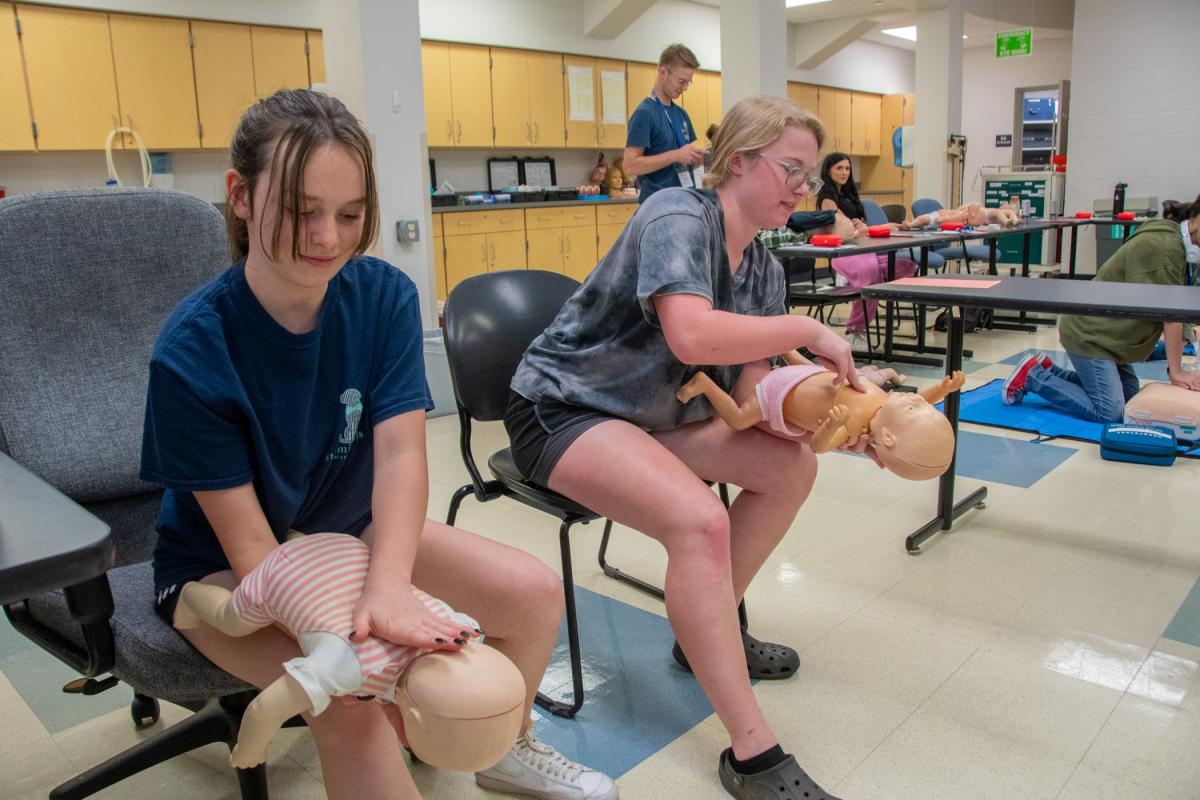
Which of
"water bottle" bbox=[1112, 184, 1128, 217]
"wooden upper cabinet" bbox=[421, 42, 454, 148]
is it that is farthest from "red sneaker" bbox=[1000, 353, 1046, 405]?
"wooden upper cabinet" bbox=[421, 42, 454, 148]

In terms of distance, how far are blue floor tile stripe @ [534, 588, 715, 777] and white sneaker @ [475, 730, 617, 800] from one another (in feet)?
0.33

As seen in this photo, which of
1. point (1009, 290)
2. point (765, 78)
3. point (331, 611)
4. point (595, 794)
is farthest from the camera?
point (765, 78)

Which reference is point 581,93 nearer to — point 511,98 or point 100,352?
point 511,98

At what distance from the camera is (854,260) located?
4.88 meters

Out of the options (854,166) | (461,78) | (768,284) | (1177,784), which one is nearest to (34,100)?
(461,78)

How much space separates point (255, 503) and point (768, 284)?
102cm

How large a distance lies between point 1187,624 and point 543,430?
1464 millimetres

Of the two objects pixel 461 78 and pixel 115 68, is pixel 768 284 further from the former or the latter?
pixel 461 78

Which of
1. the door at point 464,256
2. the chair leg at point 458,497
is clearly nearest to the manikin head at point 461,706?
the chair leg at point 458,497

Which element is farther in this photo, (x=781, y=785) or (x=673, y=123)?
(x=673, y=123)

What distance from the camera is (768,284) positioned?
170 centimetres

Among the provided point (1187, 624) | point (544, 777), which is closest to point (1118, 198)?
point (1187, 624)

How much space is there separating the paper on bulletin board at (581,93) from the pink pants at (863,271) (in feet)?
10.1

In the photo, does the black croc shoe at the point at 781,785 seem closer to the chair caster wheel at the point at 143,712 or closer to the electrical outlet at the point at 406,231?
the chair caster wheel at the point at 143,712
